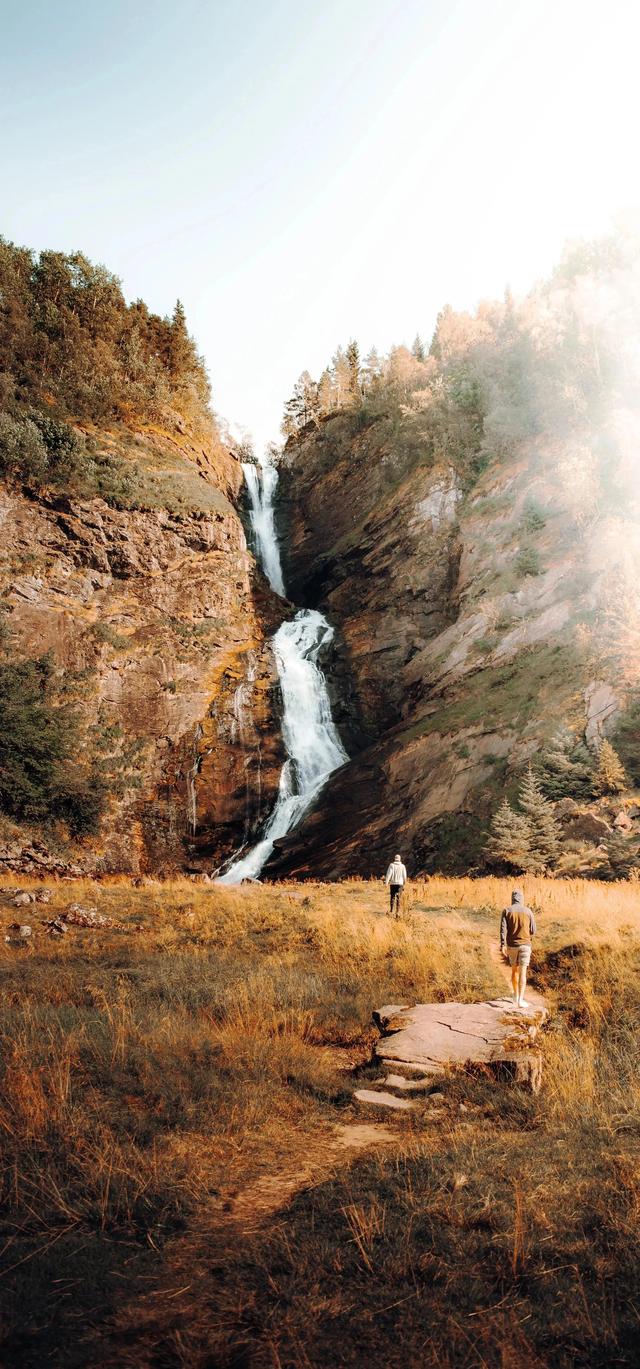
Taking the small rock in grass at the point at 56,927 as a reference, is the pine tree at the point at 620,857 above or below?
above

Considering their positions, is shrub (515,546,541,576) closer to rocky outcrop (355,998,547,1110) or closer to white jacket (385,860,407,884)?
white jacket (385,860,407,884)

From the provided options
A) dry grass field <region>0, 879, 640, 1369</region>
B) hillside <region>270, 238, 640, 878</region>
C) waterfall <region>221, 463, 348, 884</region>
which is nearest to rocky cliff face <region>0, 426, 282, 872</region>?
waterfall <region>221, 463, 348, 884</region>

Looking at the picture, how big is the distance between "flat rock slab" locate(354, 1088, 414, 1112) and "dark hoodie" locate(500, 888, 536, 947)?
363cm

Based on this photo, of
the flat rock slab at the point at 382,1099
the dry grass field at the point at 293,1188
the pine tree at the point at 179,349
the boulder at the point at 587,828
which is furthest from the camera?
the pine tree at the point at 179,349

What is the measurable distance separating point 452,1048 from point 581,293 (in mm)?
45305

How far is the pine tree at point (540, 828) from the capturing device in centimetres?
1866

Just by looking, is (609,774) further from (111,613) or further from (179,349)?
(179,349)

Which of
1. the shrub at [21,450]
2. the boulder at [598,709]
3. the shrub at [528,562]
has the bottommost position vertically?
the boulder at [598,709]

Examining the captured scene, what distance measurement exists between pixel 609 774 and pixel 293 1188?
1798 cm

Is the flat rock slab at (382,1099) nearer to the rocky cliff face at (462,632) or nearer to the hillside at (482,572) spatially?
the hillside at (482,572)

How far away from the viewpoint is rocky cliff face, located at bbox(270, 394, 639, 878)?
24266mm

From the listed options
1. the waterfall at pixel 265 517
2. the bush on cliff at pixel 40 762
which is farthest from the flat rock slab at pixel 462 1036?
the waterfall at pixel 265 517

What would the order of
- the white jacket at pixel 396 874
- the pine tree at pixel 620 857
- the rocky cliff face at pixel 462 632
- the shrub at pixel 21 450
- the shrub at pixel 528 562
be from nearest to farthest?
the white jacket at pixel 396 874
the pine tree at pixel 620 857
the rocky cliff face at pixel 462 632
the shrub at pixel 528 562
the shrub at pixel 21 450

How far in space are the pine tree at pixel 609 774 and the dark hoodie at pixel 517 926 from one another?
12177mm
